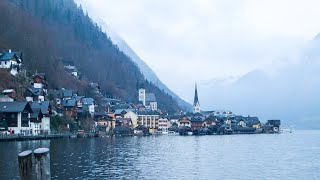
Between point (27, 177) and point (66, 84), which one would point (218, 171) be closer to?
point (27, 177)

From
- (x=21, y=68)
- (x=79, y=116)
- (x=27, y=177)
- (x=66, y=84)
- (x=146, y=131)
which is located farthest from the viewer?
(x=146, y=131)

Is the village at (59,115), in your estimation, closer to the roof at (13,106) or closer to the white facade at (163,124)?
the roof at (13,106)

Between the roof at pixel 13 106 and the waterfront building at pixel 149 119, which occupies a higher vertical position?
the roof at pixel 13 106

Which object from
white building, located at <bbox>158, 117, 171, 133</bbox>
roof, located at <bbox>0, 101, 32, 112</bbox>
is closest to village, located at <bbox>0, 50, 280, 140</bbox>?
roof, located at <bbox>0, 101, 32, 112</bbox>

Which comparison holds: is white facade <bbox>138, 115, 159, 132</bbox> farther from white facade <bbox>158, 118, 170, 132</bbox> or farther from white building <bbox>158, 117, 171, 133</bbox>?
white facade <bbox>158, 118, 170, 132</bbox>

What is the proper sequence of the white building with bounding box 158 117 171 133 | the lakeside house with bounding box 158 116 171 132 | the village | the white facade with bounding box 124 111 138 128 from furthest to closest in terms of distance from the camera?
the lakeside house with bounding box 158 116 171 132
the white building with bounding box 158 117 171 133
the white facade with bounding box 124 111 138 128
the village

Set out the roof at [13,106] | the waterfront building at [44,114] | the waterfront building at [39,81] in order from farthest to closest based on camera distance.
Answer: the waterfront building at [39,81] < the waterfront building at [44,114] < the roof at [13,106]

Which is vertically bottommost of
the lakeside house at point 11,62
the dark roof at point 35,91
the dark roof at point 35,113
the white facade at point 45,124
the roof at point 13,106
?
the white facade at point 45,124

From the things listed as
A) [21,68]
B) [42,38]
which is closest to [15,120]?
[21,68]

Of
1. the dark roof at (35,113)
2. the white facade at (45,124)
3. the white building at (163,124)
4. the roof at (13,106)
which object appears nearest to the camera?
the roof at (13,106)

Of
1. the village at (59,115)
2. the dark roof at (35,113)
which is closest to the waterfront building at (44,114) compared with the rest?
the village at (59,115)

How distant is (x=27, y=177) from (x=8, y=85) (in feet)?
328

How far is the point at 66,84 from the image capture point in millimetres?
→ 156375

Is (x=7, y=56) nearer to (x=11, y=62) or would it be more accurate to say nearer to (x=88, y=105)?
(x=11, y=62)
